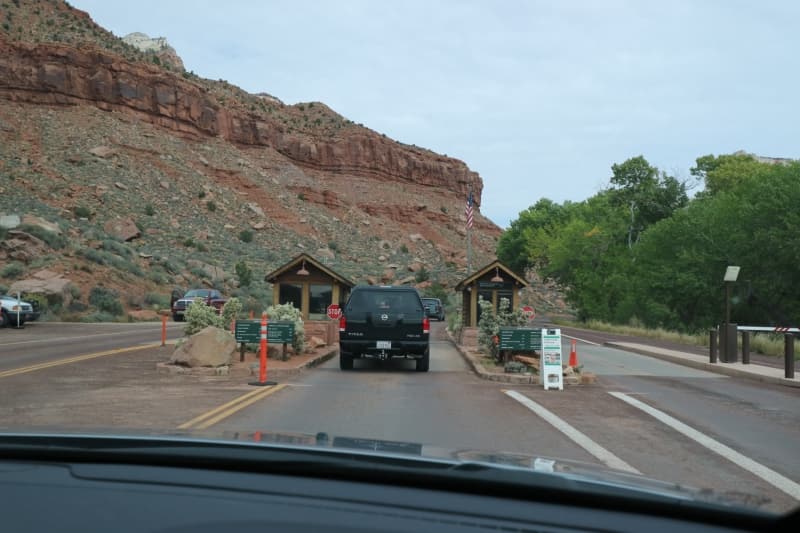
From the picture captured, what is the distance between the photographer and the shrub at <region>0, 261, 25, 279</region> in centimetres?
4256

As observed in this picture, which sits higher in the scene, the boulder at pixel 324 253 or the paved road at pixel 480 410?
the boulder at pixel 324 253

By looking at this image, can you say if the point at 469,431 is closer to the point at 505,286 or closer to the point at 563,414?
the point at 563,414

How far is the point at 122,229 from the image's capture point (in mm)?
58219

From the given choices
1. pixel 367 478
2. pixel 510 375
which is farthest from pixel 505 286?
pixel 367 478

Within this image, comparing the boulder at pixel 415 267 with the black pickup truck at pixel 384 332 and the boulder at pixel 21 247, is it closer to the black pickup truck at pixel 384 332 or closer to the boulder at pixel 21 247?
the boulder at pixel 21 247

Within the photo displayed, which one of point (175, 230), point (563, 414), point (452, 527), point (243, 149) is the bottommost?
point (563, 414)

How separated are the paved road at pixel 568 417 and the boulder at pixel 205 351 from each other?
2.13 metres

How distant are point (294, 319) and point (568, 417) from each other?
12732mm

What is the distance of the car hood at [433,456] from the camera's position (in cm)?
207

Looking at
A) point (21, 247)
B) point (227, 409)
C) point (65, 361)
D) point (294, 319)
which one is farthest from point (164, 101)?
point (227, 409)

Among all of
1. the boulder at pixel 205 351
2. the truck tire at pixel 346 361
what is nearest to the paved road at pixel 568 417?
the truck tire at pixel 346 361

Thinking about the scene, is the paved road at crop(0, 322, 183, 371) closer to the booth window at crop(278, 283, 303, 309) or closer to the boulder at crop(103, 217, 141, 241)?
the booth window at crop(278, 283, 303, 309)

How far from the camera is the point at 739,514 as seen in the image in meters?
1.87

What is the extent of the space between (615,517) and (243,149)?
92.7 m
